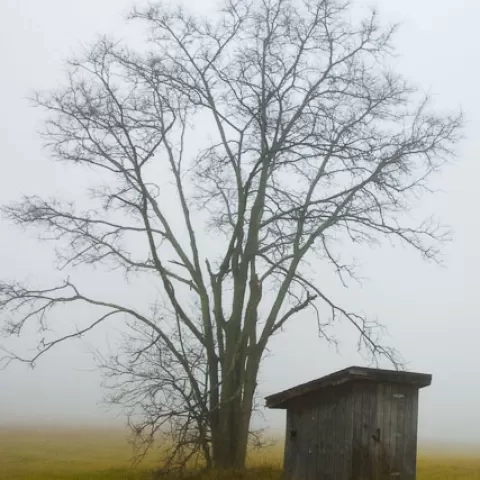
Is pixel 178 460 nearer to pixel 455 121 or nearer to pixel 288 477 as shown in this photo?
pixel 288 477

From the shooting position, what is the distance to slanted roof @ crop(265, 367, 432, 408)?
1507cm

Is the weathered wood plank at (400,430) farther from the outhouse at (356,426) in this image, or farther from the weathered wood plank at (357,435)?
the weathered wood plank at (357,435)

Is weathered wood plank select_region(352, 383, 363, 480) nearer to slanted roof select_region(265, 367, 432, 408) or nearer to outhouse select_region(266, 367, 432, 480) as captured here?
outhouse select_region(266, 367, 432, 480)

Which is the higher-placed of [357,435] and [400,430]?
[400,430]

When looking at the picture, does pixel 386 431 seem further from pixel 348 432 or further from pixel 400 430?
pixel 348 432

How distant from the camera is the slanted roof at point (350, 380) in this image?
1507 cm

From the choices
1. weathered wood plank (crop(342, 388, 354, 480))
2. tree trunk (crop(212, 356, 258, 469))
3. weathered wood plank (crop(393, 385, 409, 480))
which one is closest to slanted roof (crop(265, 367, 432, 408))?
weathered wood plank (crop(393, 385, 409, 480))

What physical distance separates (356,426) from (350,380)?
91cm

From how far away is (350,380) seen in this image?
1528cm

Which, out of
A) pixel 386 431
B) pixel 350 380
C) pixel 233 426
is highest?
pixel 350 380

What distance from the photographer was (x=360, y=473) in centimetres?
1506

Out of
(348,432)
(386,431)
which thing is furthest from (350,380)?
(386,431)

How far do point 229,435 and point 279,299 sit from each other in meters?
3.53

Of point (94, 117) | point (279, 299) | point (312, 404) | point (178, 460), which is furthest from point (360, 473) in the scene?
point (94, 117)
